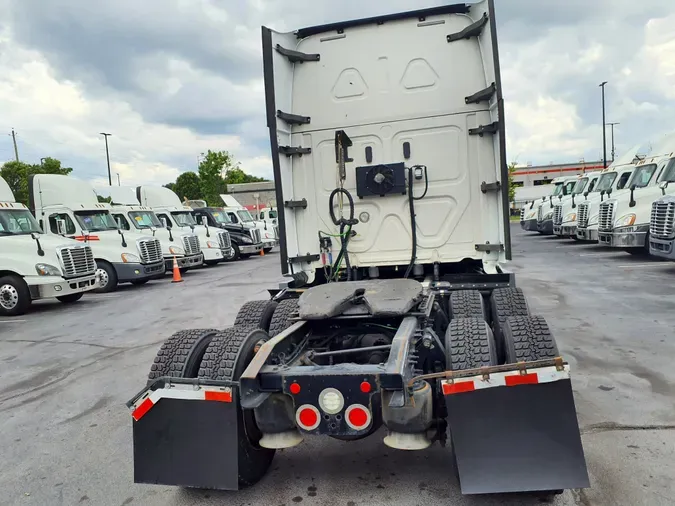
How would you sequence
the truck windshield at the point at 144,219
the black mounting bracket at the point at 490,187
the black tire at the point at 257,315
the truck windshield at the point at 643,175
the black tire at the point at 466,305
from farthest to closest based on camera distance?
1. the truck windshield at the point at 144,219
2. the truck windshield at the point at 643,175
3. the black mounting bracket at the point at 490,187
4. the black tire at the point at 257,315
5. the black tire at the point at 466,305

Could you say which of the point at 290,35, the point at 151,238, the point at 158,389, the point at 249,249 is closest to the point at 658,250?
the point at 290,35

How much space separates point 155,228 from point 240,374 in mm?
14715

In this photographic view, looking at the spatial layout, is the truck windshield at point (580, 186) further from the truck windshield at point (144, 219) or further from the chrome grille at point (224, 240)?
the truck windshield at point (144, 219)

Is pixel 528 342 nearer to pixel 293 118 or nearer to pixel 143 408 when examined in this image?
pixel 143 408

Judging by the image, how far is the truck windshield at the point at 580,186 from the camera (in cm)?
2168

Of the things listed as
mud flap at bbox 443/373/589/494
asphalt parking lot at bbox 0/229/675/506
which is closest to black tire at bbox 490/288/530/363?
asphalt parking lot at bbox 0/229/675/506

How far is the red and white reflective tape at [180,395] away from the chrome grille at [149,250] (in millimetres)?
11978

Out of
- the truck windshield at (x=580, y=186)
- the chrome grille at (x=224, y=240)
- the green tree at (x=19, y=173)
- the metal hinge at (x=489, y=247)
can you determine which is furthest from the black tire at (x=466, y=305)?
the green tree at (x=19, y=173)

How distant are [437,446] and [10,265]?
33.4 ft

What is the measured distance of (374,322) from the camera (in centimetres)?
399

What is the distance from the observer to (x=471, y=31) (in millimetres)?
5168

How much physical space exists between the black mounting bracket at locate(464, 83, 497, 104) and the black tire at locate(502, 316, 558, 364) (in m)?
2.51

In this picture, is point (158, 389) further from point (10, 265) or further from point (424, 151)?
point (10, 265)

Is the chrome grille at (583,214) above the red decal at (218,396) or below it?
above
